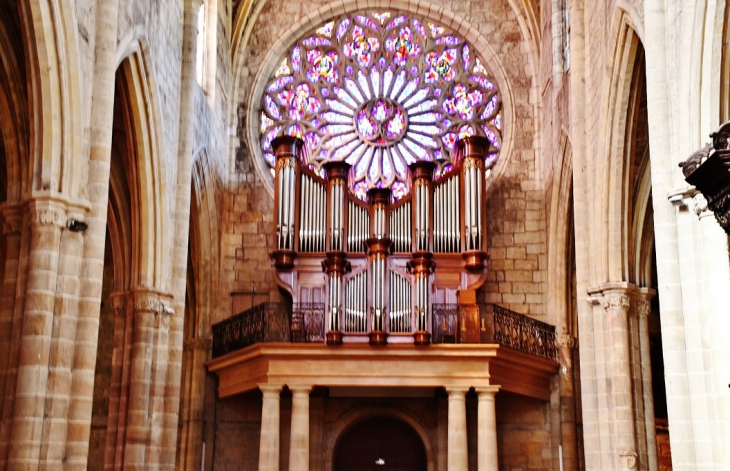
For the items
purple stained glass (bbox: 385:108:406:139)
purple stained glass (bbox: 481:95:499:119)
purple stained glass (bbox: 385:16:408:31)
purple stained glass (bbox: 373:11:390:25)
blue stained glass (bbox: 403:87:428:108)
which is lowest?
purple stained glass (bbox: 385:108:406:139)

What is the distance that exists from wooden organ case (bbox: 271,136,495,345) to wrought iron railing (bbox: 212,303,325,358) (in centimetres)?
40

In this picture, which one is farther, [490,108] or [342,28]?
[342,28]

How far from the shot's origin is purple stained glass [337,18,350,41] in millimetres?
24203

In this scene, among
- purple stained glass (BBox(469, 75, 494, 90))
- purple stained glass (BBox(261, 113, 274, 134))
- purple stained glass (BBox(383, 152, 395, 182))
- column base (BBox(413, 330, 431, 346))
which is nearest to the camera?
column base (BBox(413, 330, 431, 346))

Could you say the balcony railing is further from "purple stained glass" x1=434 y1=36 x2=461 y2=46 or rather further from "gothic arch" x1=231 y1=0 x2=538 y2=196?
"purple stained glass" x1=434 y1=36 x2=461 y2=46

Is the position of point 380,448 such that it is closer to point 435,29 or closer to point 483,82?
point 483,82

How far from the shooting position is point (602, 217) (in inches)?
649

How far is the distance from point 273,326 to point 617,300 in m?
6.80

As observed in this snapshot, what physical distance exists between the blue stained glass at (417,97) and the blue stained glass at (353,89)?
1.02 m

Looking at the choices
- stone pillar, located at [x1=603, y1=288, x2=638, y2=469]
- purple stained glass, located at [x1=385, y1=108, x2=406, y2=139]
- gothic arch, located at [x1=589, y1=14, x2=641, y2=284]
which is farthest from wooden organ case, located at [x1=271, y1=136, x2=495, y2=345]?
stone pillar, located at [x1=603, y1=288, x2=638, y2=469]

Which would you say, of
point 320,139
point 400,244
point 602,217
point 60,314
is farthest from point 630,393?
point 320,139

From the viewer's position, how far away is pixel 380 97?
78.3 ft

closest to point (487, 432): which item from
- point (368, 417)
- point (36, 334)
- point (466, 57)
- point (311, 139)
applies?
point (368, 417)

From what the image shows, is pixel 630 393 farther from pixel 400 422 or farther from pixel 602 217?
pixel 400 422
